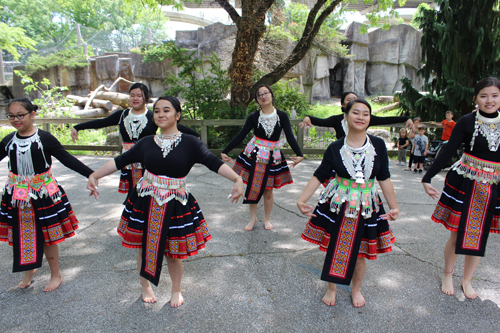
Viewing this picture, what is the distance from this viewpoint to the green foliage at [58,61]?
21.4 metres

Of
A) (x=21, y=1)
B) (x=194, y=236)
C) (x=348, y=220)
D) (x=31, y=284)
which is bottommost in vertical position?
(x=31, y=284)

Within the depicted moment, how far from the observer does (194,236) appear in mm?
2445

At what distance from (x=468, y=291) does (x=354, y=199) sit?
1378 mm

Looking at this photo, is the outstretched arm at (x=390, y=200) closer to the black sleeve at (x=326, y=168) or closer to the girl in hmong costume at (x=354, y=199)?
the girl in hmong costume at (x=354, y=199)

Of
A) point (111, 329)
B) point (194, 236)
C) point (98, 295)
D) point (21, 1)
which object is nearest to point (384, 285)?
point (194, 236)

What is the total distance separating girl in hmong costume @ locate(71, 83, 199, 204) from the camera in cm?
356

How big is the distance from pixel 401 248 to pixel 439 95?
676cm

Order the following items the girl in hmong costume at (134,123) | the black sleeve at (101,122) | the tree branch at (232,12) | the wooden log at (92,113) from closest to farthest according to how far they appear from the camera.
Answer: the girl in hmong costume at (134,123) → the black sleeve at (101,122) → the tree branch at (232,12) → the wooden log at (92,113)

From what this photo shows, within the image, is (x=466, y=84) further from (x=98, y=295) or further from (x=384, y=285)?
(x=98, y=295)

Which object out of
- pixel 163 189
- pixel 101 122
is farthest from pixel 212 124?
pixel 163 189

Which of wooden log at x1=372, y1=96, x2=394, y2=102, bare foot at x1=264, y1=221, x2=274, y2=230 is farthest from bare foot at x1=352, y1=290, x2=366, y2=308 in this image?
wooden log at x1=372, y1=96, x2=394, y2=102

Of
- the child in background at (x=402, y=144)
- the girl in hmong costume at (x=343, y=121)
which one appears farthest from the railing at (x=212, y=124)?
the girl in hmong costume at (x=343, y=121)

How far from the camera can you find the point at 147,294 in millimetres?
2621

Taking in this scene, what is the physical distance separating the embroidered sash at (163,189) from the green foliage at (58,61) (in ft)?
Answer: 76.7
